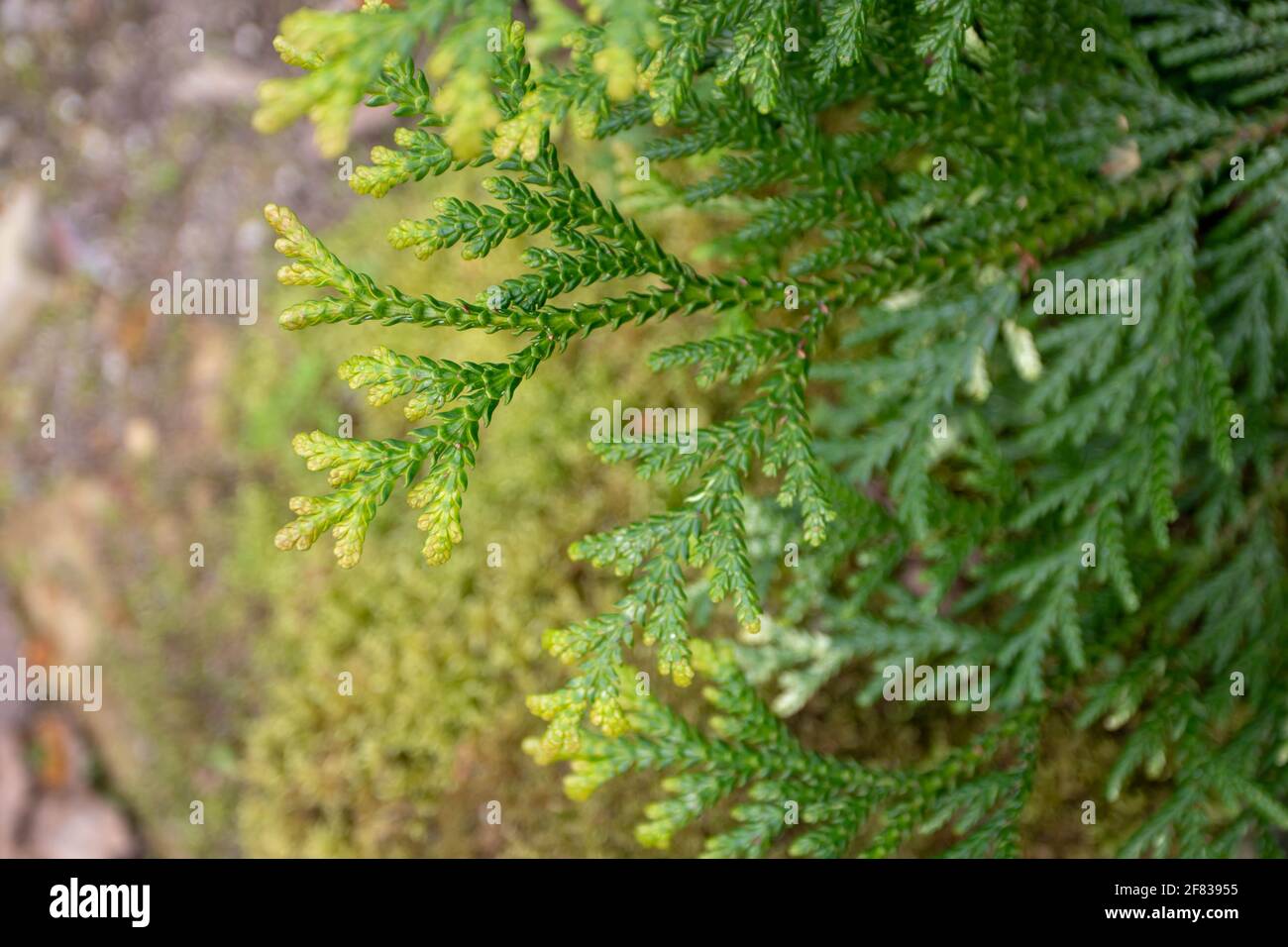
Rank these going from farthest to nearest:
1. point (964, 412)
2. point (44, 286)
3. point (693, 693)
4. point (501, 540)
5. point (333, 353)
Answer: point (44, 286) → point (333, 353) → point (501, 540) → point (693, 693) → point (964, 412)

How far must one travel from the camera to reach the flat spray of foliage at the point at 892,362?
72.4 inches

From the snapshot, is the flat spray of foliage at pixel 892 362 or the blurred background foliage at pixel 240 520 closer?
the flat spray of foliage at pixel 892 362

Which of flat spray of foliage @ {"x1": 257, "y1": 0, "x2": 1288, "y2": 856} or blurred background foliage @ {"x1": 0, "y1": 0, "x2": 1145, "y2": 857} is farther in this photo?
blurred background foliage @ {"x1": 0, "y1": 0, "x2": 1145, "y2": 857}

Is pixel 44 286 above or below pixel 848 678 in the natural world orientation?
above

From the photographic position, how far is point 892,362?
2732 mm

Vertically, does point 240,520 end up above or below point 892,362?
below

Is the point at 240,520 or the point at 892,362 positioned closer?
the point at 892,362

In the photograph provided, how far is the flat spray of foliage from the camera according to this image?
6.04ft

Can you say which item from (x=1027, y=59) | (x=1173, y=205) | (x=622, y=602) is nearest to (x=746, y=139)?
(x=1027, y=59)

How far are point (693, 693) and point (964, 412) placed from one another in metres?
1.40
